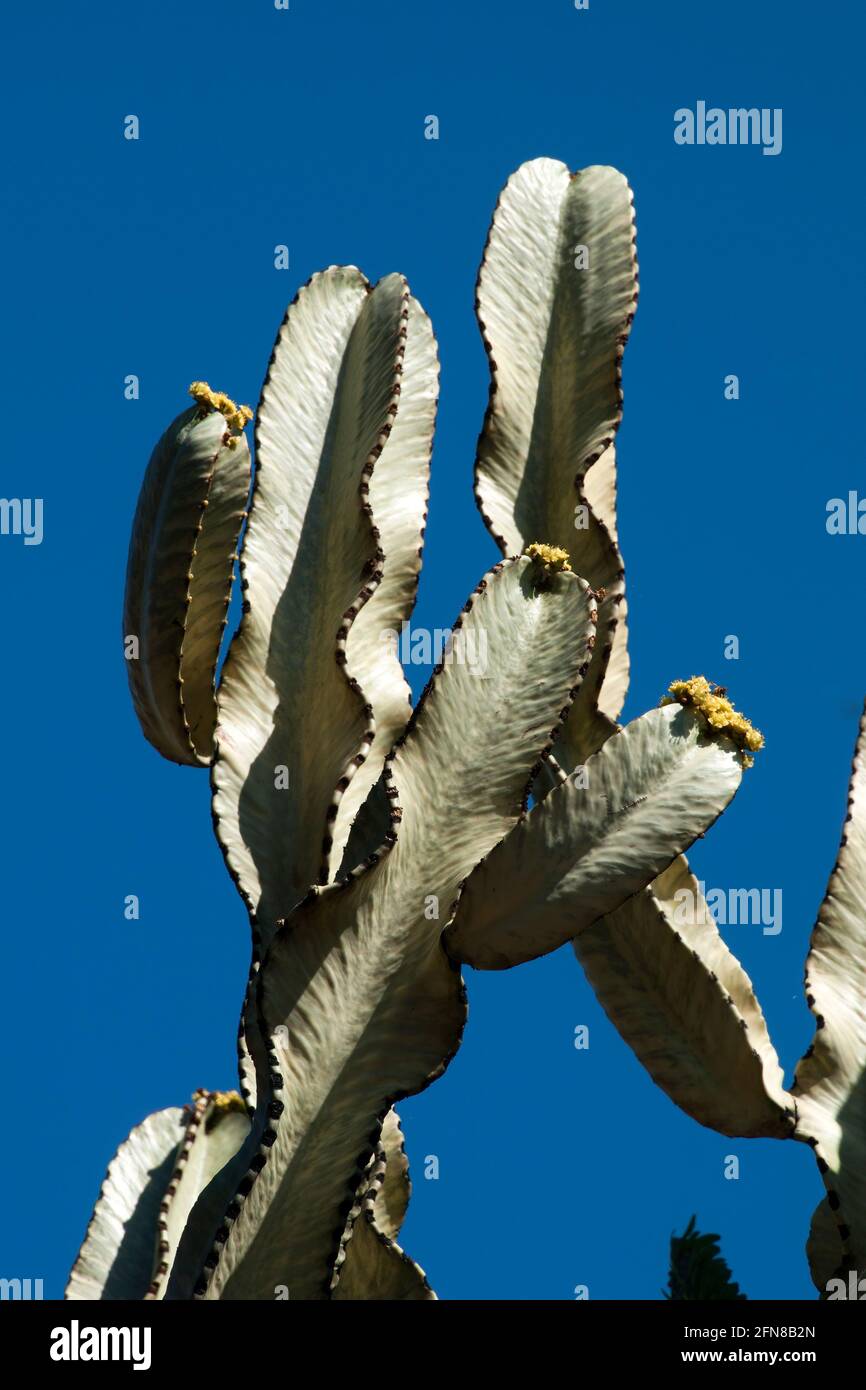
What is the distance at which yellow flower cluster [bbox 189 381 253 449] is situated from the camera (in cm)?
456

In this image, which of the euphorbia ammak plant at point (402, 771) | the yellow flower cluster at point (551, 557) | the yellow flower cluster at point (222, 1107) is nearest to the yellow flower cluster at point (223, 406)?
the euphorbia ammak plant at point (402, 771)

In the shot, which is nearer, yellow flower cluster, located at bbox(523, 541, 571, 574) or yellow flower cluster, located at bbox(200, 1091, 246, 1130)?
yellow flower cluster, located at bbox(523, 541, 571, 574)

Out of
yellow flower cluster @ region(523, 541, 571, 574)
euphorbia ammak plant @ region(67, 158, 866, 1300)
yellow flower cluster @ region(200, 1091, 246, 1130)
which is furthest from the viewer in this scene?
yellow flower cluster @ region(200, 1091, 246, 1130)

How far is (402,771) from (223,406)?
1123mm

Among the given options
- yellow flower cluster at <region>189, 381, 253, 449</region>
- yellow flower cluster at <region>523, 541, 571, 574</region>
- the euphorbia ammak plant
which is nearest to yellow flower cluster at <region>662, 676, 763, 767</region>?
the euphorbia ammak plant

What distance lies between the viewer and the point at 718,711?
3.84 m

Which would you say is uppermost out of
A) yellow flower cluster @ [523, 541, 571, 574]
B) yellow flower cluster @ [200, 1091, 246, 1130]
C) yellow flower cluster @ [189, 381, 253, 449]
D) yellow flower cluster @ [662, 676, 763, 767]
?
yellow flower cluster @ [189, 381, 253, 449]

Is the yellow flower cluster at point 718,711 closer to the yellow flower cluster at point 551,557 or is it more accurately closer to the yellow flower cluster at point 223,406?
the yellow flower cluster at point 551,557

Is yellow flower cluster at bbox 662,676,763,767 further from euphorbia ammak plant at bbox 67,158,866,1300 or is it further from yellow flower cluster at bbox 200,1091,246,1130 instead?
yellow flower cluster at bbox 200,1091,246,1130

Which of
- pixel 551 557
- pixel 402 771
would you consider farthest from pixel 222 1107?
pixel 551 557

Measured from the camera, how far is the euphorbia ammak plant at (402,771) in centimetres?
379

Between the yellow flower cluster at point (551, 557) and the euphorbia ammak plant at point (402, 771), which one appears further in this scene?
the yellow flower cluster at point (551, 557)

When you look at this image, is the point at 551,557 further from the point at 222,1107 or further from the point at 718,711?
the point at 222,1107

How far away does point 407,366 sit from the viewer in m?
4.72
